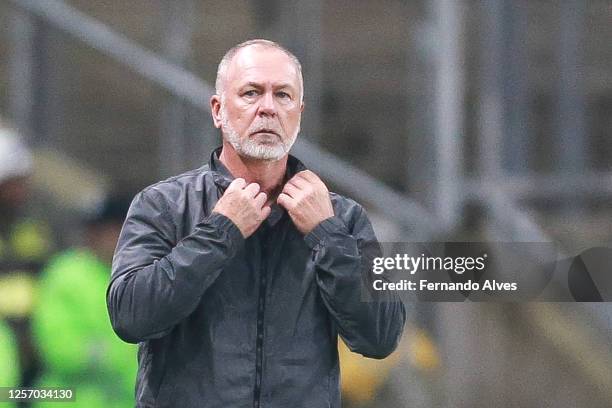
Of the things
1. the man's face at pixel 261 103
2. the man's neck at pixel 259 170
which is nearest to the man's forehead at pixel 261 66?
the man's face at pixel 261 103

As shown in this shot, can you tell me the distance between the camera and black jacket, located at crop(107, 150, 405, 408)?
153 centimetres

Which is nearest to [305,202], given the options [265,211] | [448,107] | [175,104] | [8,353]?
[265,211]

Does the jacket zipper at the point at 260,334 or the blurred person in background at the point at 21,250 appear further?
the blurred person in background at the point at 21,250

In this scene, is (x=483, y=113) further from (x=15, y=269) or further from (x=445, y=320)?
(x=15, y=269)

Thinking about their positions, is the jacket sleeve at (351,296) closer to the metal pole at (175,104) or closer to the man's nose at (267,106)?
the man's nose at (267,106)

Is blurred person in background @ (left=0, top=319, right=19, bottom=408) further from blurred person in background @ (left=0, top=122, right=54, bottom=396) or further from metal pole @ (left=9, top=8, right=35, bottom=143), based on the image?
metal pole @ (left=9, top=8, right=35, bottom=143)

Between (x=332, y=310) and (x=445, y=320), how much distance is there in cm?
138

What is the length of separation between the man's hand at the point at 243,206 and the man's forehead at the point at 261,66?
0.15m

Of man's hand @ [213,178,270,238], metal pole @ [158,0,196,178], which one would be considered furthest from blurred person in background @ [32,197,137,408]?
man's hand @ [213,178,270,238]

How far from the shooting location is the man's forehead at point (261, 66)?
1606 millimetres

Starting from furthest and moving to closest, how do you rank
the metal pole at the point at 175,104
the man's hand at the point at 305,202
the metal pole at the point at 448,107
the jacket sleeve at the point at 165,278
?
1. the metal pole at the point at 448,107
2. the metal pole at the point at 175,104
3. the man's hand at the point at 305,202
4. the jacket sleeve at the point at 165,278

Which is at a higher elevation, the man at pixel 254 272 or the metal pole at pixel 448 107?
the metal pole at pixel 448 107

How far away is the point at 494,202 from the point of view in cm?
298

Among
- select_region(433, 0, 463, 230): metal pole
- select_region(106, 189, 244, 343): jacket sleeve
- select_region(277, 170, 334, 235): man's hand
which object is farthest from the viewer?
select_region(433, 0, 463, 230): metal pole
